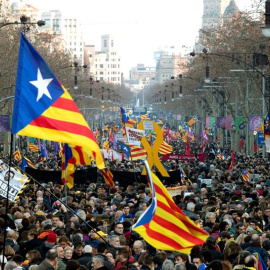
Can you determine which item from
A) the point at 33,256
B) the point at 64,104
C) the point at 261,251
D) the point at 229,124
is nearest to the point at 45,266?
the point at 33,256

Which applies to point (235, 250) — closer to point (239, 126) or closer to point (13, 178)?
point (13, 178)

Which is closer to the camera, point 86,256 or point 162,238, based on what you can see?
point 162,238

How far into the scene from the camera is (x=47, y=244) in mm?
13469

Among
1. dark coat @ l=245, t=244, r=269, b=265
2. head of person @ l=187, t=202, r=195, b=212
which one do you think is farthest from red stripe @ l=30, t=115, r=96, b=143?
head of person @ l=187, t=202, r=195, b=212

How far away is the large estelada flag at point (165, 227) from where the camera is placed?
10.2 m

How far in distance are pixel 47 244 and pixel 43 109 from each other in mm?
3584

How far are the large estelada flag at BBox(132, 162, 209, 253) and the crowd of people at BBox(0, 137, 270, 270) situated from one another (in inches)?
11.3

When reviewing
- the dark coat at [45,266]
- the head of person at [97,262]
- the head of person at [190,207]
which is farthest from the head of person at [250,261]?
the head of person at [190,207]

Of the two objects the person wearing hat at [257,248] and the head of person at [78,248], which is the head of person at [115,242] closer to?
the head of person at [78,248]

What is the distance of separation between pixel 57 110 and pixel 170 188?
15.4m

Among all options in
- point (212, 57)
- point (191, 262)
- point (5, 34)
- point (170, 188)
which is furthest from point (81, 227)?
point (212, 57)

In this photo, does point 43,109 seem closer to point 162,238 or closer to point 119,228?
point 162,238

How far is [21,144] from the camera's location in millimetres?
66500

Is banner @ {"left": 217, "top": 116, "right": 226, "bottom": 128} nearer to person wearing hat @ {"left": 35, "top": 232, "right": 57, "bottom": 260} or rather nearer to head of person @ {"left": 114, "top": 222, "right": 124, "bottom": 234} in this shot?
head of person @ {"left": 114, "top": 222, "right": 124, "bottom": 234}
